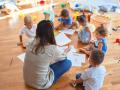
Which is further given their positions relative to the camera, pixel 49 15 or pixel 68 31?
pixel 49 15

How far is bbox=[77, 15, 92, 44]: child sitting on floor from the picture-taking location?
2382 mm

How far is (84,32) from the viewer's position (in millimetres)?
2457

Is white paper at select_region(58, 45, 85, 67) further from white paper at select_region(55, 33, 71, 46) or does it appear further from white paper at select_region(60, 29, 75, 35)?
white paper at select_region(60, 29, 75, 35)

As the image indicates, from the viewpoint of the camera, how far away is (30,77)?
191cm

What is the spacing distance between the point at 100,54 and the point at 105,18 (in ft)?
3.77

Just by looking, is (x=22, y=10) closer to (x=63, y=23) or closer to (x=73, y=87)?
(x=63, y=23)

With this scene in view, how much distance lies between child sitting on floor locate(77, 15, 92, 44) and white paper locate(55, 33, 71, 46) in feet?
0.47

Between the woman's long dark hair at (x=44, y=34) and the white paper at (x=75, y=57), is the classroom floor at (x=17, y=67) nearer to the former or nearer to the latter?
the white paper at (x=75, y=57)

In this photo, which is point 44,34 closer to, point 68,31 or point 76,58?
point 76,58

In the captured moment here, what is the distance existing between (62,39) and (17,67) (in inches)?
24.1

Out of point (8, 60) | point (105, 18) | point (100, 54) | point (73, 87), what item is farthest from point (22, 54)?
point (105, 18)

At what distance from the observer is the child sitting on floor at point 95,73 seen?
1.81m

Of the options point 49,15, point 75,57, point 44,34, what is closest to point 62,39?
point 75,57

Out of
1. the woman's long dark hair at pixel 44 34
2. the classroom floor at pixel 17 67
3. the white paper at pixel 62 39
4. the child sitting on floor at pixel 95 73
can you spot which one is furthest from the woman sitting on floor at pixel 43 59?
the white paper at pixel 62 39
